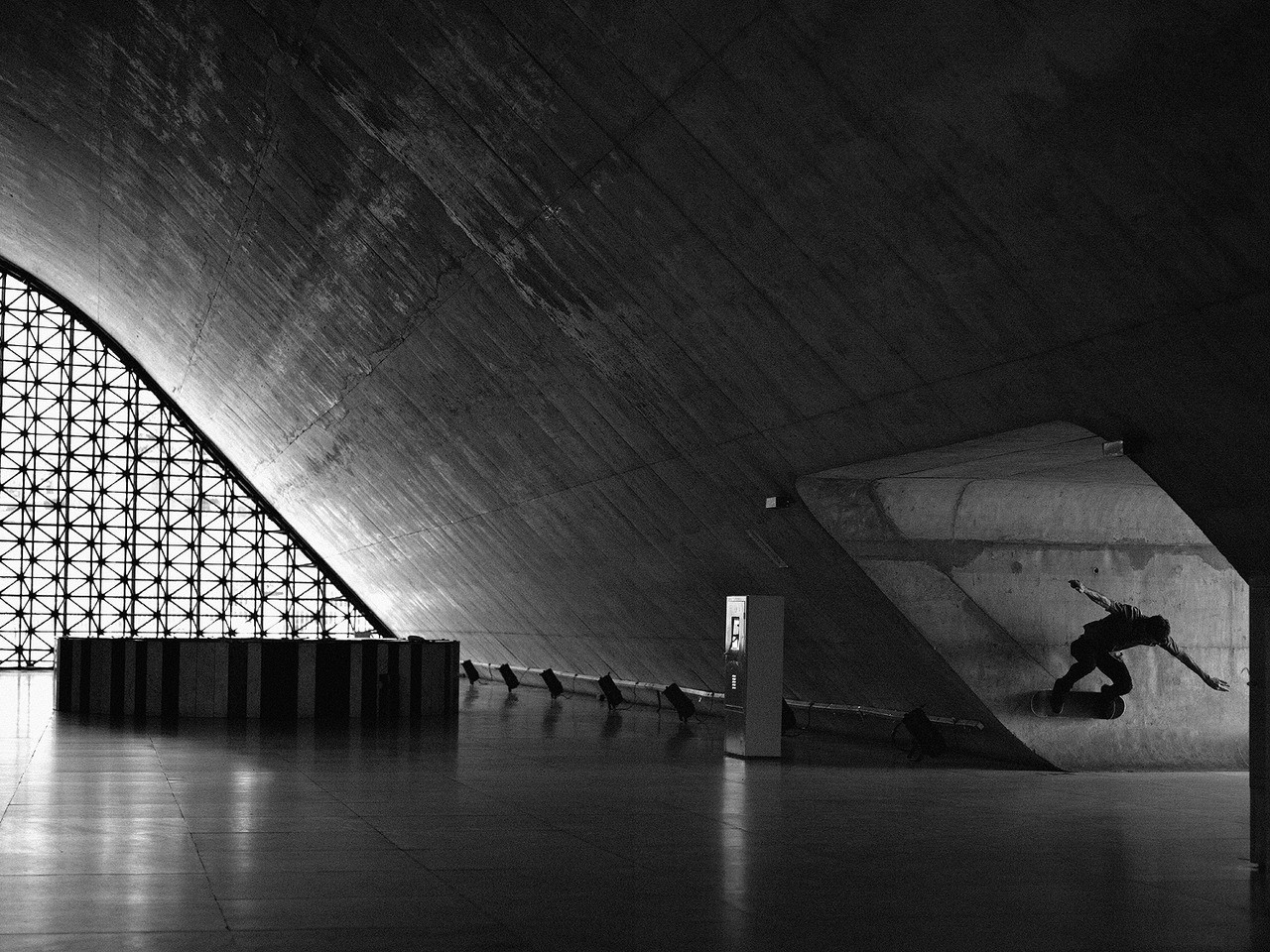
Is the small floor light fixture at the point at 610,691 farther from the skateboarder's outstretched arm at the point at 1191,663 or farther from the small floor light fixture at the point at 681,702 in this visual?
the skateboarder's outstretched arm at the point at 1191,663

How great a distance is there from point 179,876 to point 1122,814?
298 inches

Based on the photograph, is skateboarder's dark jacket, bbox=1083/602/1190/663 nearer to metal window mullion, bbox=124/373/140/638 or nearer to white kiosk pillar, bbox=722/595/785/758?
white kiosk pillar, bbox=722/595/785/758

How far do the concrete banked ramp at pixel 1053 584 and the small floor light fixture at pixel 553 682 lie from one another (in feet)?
46.5

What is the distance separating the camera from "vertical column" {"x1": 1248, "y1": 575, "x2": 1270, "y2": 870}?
30.0ft

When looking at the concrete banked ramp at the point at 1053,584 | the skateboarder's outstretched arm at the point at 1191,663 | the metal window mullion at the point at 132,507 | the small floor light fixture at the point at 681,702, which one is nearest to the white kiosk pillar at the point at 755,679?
the concrete banked ramp at the point at 1053,584

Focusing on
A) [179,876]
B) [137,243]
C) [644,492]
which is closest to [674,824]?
[179,876]

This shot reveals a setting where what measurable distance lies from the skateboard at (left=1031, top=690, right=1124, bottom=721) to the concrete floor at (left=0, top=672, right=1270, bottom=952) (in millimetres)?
967

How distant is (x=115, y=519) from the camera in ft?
144

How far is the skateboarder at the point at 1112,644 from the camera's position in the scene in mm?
15906

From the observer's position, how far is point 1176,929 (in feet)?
23.7

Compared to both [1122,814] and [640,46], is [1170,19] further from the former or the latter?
[1122,814]

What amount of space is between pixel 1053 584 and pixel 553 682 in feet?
Result: 47.4

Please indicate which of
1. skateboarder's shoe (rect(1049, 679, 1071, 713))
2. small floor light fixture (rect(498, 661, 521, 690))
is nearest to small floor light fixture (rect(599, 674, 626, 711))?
small floor light fixture (rect(498, 661, 521, 690))

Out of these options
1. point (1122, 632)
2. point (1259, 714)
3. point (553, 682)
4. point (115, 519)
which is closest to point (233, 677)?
point (553, 682)
